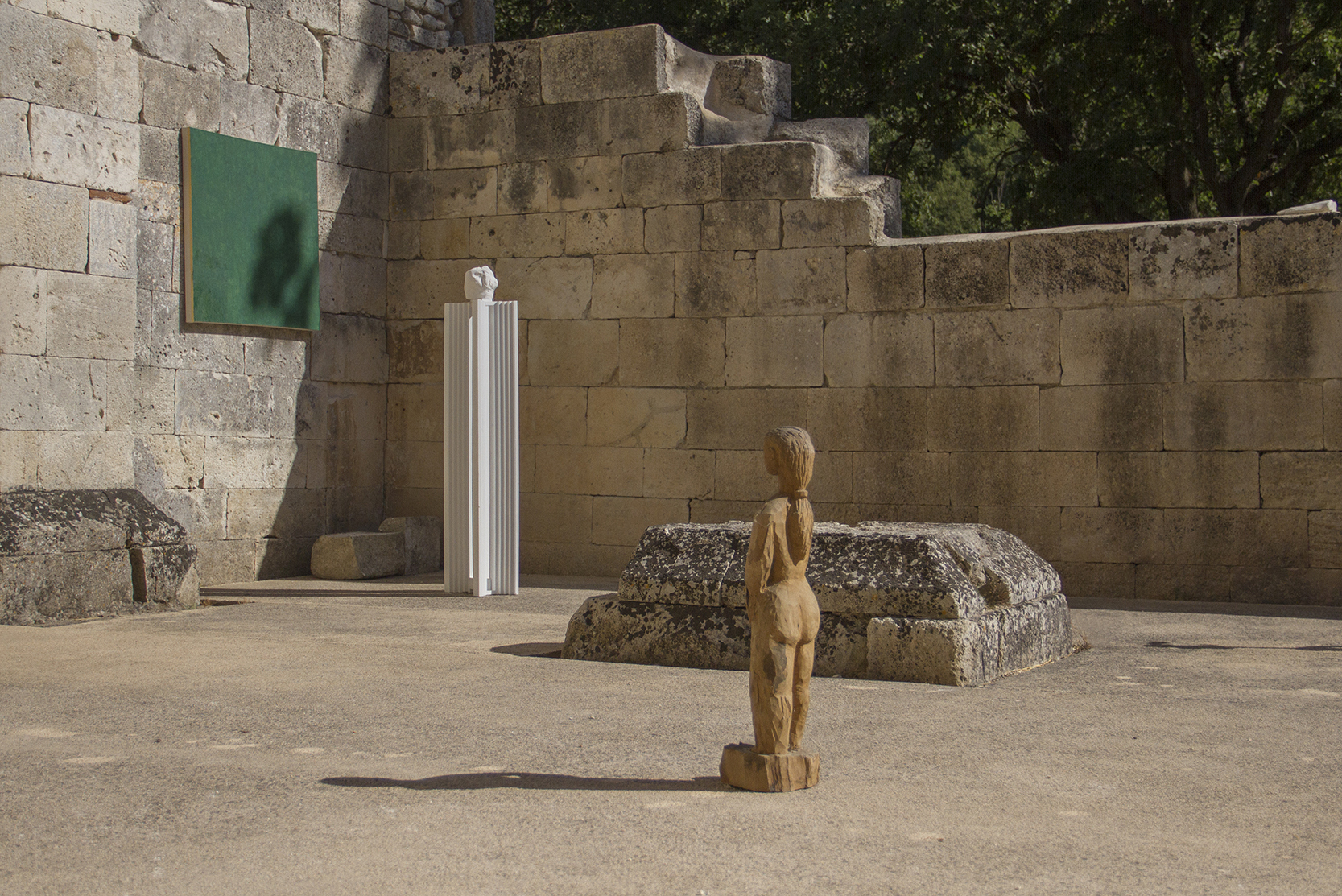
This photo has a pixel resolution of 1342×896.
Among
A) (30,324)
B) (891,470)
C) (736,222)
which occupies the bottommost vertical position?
(891,470)

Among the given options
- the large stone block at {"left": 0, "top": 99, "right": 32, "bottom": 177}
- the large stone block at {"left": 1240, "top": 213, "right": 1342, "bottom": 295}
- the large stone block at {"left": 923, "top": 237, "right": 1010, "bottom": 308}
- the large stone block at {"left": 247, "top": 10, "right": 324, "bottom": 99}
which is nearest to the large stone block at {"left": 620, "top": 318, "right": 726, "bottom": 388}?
the large stone block at {"left": 923, "top": 237, "right": 1010, "bottom": 308}

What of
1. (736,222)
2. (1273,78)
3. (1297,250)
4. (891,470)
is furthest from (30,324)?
(1273,78)

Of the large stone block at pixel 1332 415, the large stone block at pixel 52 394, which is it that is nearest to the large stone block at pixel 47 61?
the large stone block at pixel 52 394

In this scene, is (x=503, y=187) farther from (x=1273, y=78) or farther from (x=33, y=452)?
(x=1273, y=78)

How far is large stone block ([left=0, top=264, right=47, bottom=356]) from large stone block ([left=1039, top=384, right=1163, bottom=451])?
574 centimetres

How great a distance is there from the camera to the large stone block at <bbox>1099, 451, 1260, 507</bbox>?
810cm

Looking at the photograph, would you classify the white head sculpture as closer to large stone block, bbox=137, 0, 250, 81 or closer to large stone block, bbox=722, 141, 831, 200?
large stone block, bbox=722, 141, 831, 200

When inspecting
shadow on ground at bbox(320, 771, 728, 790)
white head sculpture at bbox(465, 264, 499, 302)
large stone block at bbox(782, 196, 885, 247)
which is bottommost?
shadow on ground at bbox(320, 771, 728, 790)

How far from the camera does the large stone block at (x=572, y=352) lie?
9828 mm

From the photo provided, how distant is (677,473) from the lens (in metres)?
9.59

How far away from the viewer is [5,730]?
4.58m

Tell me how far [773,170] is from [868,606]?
170 inches

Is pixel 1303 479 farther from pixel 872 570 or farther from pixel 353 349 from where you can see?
pixel 353 349

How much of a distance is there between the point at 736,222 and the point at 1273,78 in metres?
7.80
